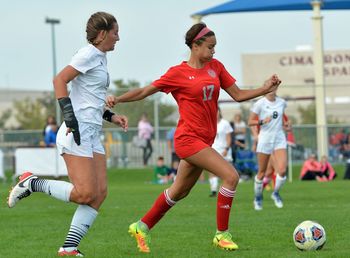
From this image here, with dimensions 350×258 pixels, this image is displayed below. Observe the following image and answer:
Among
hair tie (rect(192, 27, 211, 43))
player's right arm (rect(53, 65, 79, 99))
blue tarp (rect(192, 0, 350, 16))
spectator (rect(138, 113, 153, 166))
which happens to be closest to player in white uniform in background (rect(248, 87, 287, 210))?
hair tie (rect(192, 27, 211, 43))

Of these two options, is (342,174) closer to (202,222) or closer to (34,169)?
(34,169)

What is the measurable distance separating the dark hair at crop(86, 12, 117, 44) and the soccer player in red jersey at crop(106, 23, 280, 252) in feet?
3.41

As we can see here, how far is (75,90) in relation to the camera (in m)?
9.15

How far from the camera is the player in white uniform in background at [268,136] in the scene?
16.7 metres

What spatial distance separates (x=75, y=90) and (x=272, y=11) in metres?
25.8

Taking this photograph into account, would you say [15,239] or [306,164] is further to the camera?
[306,164]

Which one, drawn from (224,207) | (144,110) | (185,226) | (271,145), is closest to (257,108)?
(271,145)

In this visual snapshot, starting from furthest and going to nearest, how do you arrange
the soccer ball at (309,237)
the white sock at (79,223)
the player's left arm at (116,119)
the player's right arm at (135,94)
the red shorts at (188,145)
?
the red shorts at (188,145) < the soccer ball at (309,237) < the player's right arm at (135,94) < the player's left arm at (116,119) < the white sock at (79,223)

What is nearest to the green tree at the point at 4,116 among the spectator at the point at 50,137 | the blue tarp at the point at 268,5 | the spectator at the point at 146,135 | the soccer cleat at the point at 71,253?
the spectator at the point at 146,135

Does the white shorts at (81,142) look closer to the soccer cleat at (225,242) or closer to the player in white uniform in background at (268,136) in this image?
the soccer cleat at (225,242)

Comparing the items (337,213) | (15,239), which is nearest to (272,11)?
Result: (337,213)

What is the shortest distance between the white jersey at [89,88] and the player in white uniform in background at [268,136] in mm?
7671

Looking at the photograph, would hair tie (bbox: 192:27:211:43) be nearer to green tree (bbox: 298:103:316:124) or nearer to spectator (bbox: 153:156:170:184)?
spectator (bbox: 153:156:170:184)

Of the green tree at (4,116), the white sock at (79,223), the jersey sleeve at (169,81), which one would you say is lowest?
the white sock at (79,223)
